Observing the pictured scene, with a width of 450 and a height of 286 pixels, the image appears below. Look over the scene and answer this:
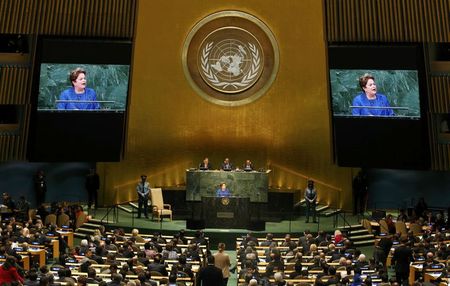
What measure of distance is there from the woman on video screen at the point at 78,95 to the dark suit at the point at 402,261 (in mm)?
12012

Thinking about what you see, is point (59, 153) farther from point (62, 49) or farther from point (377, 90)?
point (377, 90)

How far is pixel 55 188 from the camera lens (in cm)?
2975

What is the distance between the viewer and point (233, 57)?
29.8m

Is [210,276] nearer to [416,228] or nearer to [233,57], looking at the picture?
[416,228]

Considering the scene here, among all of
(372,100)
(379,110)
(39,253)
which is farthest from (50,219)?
(379,110)

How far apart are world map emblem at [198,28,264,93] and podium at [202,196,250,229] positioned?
240 inches

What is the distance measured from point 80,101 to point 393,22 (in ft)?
35.2

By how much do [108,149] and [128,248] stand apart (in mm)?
8738

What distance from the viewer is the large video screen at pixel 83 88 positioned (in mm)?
27312

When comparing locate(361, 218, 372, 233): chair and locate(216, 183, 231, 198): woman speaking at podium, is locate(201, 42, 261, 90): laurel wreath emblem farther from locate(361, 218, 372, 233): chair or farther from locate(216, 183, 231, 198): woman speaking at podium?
locate(361, 218, 372, 233): chair

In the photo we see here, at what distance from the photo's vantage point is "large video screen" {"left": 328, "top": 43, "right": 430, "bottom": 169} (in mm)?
26688

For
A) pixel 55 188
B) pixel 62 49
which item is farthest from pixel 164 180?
pixel 62 49

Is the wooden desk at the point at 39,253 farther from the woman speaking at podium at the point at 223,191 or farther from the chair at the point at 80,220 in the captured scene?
the woman speaking at podium at the point at 223,191

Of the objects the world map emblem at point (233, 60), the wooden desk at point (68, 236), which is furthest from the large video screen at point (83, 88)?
the wooden desk at point (68, 236)
